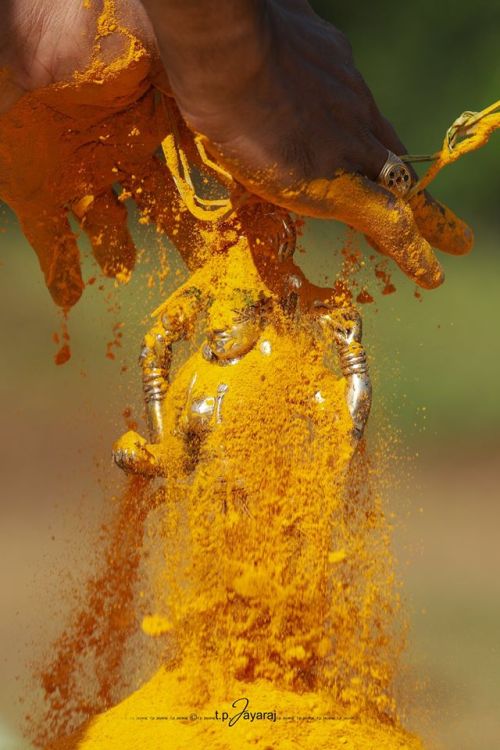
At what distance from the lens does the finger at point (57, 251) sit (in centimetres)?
186

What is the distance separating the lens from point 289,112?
1.57 meters

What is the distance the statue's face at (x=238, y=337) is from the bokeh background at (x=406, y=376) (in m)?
1.09

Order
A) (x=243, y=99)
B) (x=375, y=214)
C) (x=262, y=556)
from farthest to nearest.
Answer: (x=262, y=556), (x=375, y=214), (x=243, y=99)

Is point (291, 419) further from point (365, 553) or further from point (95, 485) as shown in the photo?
point (95, 485)

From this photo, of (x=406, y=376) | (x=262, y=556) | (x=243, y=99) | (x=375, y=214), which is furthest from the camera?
(x=406, y=376)

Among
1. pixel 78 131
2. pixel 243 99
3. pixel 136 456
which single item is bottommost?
pixel 136 456

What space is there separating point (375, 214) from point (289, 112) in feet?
0.67

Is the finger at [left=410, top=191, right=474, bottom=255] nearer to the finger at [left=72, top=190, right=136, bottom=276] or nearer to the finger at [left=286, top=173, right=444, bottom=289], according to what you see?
the finger at [left=286, top=173, right=444, bottom=289]

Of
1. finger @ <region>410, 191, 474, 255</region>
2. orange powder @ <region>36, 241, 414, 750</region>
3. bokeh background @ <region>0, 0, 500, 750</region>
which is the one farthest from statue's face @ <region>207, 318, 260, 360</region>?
bokeh background @ <region>0, 0, 500, 750</region>

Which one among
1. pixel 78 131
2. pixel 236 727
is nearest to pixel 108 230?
pixel 78 131

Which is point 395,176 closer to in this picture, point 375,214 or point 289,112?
point 375,214

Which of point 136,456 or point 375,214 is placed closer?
point 375,214

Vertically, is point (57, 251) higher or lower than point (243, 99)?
lower

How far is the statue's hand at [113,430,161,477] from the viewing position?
1.88 m
